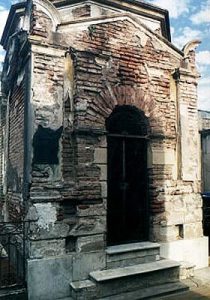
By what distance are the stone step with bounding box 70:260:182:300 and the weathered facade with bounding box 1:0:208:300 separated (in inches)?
1.3

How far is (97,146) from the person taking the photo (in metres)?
5.53

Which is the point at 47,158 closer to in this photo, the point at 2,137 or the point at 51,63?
the point at 51,63

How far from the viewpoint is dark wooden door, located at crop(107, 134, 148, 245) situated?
19.0 feet

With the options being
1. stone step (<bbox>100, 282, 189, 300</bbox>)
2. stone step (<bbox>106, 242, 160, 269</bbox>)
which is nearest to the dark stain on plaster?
stone step (<bbox>106, 242, 160, 269</bbox>)

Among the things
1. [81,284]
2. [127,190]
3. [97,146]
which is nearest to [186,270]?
[127,190]

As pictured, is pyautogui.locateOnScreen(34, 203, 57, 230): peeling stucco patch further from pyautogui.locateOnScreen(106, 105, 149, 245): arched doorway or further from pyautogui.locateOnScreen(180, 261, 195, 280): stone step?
pyautogui.locateOnScreen(180, 261, 195, 280): stone step

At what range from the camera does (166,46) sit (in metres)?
6.62

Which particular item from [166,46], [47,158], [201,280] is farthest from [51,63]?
[201,280]

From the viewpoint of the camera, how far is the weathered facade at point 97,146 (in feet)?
16.4

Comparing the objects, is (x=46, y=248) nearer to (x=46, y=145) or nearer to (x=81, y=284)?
(x=81, y=284)

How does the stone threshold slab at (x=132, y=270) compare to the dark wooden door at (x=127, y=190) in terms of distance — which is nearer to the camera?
the stone threshold slab at (x=132, y=270)

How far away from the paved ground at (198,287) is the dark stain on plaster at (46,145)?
306 cm

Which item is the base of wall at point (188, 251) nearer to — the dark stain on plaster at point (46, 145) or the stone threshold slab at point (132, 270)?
the stone threshold slab at point (132, 270)

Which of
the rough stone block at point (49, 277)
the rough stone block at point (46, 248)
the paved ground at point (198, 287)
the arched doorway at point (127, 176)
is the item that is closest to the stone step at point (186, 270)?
the paved ground at point (198, 287)
